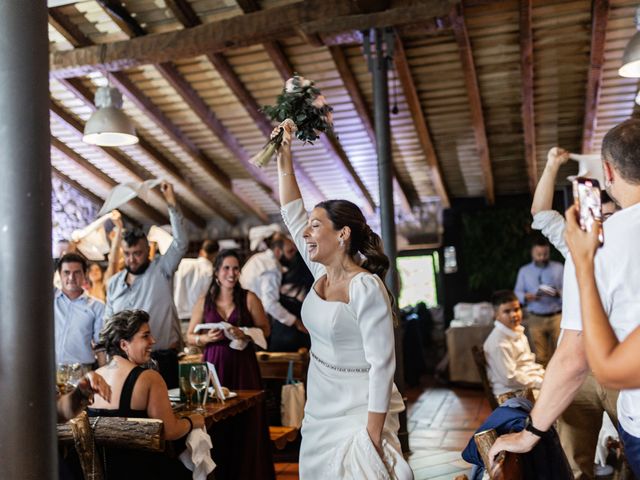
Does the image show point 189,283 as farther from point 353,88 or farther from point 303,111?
point 303,111

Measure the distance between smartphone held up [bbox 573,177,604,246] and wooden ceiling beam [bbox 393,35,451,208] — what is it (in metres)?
5.25

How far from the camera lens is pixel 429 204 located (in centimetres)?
1169

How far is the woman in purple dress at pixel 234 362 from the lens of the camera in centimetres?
405

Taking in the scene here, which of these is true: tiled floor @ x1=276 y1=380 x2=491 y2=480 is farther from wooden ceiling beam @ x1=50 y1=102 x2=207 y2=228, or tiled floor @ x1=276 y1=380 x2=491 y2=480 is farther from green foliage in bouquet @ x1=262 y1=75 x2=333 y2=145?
wooden ceiling beam @ x1=50 y1=102 x2=207 y2=228

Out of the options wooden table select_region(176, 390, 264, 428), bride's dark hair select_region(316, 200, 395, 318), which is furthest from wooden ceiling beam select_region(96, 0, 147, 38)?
bride's dark hair select_region(316, 200, 395, 318)

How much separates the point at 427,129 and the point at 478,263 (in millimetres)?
3050

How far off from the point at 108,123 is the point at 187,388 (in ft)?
10.5

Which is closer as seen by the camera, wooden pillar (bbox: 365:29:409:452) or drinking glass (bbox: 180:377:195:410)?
drinking glass (bbox: 180:377:195:410)

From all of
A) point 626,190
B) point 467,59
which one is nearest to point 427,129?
point 467,59

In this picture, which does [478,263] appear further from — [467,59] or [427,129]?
[467,59]

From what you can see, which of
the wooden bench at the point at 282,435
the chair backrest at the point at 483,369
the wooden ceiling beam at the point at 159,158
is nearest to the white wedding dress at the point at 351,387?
the chair backrest at the point at 483,369

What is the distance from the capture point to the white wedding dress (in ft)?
7.32

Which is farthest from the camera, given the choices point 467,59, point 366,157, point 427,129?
point 366,157

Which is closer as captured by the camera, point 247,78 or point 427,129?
point 247,78
